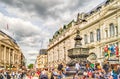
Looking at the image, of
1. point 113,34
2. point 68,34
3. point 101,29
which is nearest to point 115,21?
point 113,34

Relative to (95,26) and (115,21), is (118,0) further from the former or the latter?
(95,26)

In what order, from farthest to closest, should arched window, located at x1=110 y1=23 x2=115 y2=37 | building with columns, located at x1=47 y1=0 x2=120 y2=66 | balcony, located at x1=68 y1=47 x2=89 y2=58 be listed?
1. arched window, located at x1=110 y1=23 x2=115 y2=37
2. building with columns, located at x1=47 y1=0 x2=120 y2=66
3. balcony, located at x1=68 y1=47 x2=89 y2=58

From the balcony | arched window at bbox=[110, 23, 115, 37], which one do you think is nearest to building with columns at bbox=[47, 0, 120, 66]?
arched window at bbox=[110, 23, 115, 37]

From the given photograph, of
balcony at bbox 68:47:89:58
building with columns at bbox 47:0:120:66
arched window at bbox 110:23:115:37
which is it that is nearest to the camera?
balcony at bbox 68:47:89:58

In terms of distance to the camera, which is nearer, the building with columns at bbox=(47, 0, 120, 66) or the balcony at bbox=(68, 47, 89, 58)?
the balcony at bbox=(68, 47, 89, 58)

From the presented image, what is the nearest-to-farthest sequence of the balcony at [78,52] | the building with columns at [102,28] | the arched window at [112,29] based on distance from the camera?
1. the balcony at [78,52]
2. the building with columns at [102,28]
3. the arched window at [112,29]

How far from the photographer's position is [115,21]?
5503 centimetres

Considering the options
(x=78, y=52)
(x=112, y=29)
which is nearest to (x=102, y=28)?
(x=112, y=29)

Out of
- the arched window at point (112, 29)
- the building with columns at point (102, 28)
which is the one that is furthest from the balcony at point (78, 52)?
the arched window at point (112, 29)

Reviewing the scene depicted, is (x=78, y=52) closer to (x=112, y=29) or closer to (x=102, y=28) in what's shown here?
(x=112, y=29)

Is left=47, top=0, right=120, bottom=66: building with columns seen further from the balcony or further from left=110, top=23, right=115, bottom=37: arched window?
the balcony

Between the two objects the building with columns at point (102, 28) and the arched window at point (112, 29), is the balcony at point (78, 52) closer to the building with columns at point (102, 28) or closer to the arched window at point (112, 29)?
the building with columns at point (102, 28)

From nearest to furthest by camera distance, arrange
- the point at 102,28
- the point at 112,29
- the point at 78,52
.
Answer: the point at 78,52 → the point at 112,29 → the point at 102,28

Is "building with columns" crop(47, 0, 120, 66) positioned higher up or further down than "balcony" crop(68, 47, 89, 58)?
higher up
